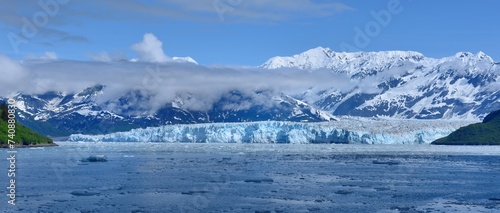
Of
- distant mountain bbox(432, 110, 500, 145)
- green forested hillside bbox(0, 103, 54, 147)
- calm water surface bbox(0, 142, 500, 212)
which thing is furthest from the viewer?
distant mountain bbox(432, 110, 500, 145)

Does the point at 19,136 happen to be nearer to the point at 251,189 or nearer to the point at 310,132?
the point at 310,132

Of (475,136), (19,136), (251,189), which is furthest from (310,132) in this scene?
(251,189)

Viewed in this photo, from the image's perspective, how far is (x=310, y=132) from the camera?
385 ft

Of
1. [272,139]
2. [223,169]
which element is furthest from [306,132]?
[223,169]

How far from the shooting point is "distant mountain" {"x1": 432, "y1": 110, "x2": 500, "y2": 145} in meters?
121

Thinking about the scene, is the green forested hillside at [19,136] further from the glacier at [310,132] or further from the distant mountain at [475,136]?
the distant mountain at [475,136]

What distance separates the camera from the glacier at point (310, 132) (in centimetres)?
11200

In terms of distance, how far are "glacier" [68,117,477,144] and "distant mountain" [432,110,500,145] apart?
186 cm

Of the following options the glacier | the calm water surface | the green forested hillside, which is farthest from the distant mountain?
the calm water surface

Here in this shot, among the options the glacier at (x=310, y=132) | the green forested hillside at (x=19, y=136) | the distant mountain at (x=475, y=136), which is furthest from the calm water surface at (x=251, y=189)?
the distant mountain at (x=475, y=136)

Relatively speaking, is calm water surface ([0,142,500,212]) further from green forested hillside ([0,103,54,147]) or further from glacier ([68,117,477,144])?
glacier ([68,117,477,144])

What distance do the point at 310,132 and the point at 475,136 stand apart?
30909mm

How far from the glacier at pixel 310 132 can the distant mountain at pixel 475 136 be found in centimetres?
186

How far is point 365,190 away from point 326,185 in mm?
2896
